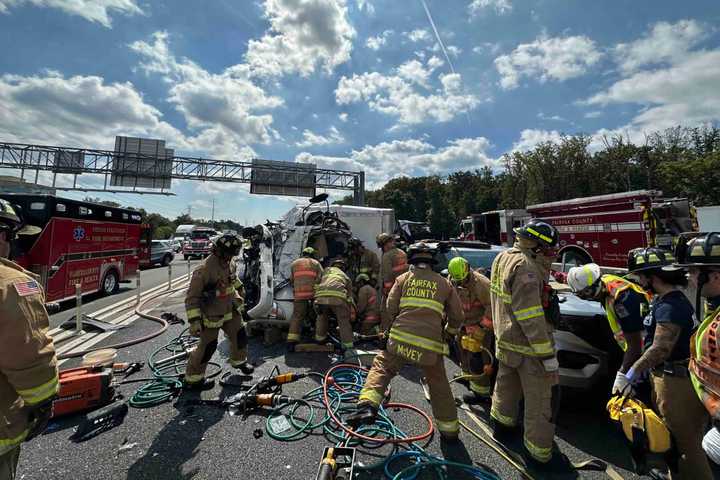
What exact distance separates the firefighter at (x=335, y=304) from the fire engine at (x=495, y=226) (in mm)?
9454

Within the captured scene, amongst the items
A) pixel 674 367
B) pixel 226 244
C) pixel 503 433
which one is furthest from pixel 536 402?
pixel 226 244

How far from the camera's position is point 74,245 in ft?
25.8

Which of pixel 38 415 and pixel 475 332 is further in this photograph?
pixel 475 332

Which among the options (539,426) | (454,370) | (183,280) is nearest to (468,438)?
(539,426)

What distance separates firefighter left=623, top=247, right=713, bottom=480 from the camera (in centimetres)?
200

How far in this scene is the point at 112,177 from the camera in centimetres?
Result: 2102

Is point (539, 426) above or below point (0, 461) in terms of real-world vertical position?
below

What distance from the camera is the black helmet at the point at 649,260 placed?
7.84 ft

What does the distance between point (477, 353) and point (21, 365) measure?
3.76m

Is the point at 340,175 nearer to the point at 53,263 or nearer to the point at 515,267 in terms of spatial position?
the point at 53,263

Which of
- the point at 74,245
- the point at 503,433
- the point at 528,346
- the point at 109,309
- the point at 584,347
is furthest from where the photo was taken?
the point at 74,245

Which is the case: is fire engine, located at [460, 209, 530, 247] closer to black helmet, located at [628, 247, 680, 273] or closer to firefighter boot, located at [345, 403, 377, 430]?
black helmet, located at [628, 247, 680, 273]

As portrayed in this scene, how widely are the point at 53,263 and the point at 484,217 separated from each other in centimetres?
1581

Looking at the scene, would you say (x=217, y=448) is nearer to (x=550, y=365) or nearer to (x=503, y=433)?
(x=503, y=433)
